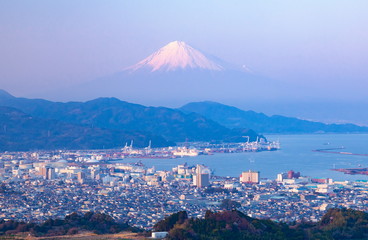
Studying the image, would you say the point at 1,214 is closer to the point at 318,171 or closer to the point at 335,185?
the point at 335,185

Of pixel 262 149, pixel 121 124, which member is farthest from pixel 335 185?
pixel 121 124

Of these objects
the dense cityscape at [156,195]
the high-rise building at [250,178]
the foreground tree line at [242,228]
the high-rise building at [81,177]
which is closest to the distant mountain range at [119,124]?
the high-rise building at [81,177]

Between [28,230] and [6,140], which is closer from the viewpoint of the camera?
[28,230]

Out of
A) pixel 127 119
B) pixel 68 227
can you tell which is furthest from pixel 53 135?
pixel 68 227

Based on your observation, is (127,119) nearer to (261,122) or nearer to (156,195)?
(261,122)

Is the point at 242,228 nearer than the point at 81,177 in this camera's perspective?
Yes

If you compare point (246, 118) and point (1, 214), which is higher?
point (246, 118)
